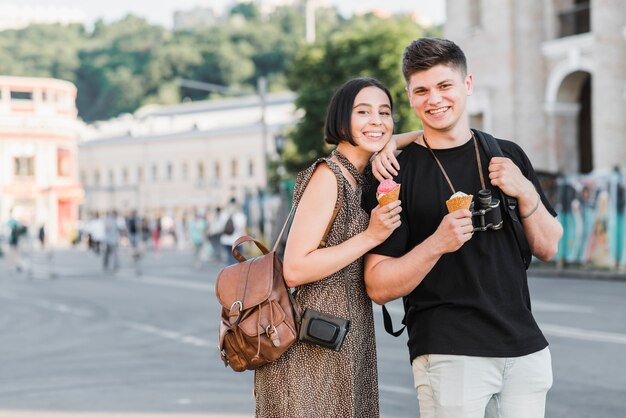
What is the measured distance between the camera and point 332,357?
4.20 metres

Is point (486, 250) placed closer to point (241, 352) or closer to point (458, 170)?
point (458, 170)

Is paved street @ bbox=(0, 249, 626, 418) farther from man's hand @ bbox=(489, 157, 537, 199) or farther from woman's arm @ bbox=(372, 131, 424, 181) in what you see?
man's hand @ bbox=(489, 157, 537, 199)

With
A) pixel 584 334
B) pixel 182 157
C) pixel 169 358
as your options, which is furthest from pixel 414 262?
pixel 182 157

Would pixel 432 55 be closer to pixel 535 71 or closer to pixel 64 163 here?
pixel 535 71

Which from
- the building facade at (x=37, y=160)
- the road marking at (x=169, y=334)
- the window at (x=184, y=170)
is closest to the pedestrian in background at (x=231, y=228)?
the road marking at (x=169, y=334)

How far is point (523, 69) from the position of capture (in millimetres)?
34438

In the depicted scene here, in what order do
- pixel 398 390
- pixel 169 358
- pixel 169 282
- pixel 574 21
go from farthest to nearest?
pixel 574 21
pixel 169 282
pixel 169 358
pixel 398 390

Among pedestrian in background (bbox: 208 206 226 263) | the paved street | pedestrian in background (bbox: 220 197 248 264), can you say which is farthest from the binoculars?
pedestrian in background (bbox: 208 206 226 263)

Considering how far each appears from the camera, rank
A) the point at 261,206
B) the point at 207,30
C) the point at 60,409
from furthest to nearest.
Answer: the point at 207,30 → the point at 261,206 → the point at 60,409

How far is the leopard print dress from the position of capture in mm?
4188

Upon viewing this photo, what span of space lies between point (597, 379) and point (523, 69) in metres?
25.5

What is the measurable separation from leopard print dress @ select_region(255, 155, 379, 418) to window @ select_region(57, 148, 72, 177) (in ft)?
330

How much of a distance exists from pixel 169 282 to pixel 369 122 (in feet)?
76.0

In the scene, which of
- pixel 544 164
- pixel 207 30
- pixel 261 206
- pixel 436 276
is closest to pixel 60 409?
pixel 436 276
